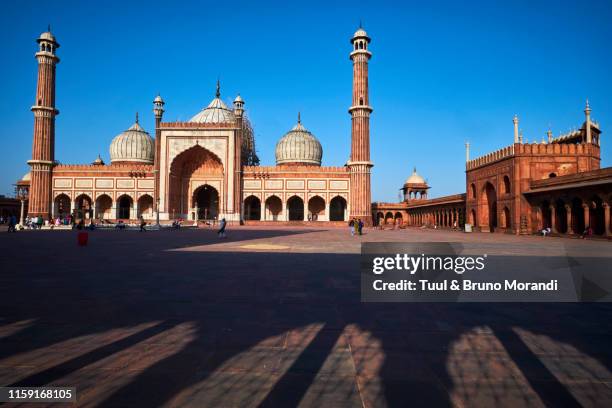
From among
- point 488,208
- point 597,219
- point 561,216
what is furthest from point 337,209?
point 597,219

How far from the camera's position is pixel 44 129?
39594 mm

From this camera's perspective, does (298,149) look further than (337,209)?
Yes

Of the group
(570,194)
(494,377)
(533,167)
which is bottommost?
(494,377)

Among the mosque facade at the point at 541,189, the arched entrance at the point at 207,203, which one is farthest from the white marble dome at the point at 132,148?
the mosque facade at the point at 541,189

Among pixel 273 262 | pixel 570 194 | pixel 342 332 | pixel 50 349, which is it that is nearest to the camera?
pixel 50 349

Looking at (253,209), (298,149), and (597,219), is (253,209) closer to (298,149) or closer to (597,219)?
(298,149)

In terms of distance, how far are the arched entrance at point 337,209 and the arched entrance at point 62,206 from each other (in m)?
28.1

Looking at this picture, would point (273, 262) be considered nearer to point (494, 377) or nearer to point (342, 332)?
point (342, 332)

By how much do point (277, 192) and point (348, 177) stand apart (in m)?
7.49

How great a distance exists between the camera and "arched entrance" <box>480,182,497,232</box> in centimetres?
2958

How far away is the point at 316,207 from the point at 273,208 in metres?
4.69

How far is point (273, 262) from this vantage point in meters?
8.13

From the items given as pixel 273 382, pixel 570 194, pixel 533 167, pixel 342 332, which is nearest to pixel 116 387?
pixel 273 382

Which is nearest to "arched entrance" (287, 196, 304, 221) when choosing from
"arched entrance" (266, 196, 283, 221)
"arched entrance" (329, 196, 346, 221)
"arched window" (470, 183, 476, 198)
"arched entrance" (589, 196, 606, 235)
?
"arched entrance" (266, 196, 283, 221)
